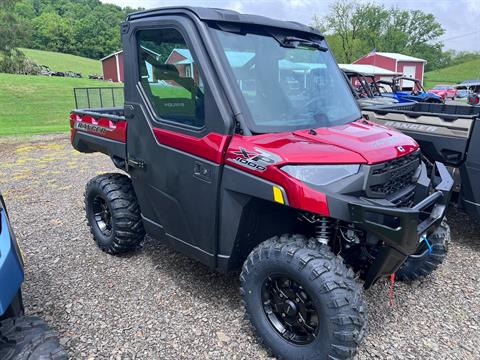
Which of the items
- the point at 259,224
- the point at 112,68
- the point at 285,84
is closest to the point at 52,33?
the point at 112,68

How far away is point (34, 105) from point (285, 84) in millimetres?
26277

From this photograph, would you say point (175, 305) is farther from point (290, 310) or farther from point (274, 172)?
point (274, 172)

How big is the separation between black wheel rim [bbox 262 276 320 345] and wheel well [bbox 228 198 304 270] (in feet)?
1.15

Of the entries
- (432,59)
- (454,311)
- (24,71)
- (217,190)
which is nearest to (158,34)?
(217,190)

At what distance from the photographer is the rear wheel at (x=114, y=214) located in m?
3.76

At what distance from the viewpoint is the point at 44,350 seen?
→ 6.49 feet

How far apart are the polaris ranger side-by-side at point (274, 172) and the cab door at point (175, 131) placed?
0.01 metres

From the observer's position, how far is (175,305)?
3232mm

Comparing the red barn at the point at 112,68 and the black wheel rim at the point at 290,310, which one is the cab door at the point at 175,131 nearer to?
the black wheel rim at the point at 290,310

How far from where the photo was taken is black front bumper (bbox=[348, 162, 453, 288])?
2184mm

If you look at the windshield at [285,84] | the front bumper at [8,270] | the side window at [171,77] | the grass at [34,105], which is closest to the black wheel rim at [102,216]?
the side window at [171,77]

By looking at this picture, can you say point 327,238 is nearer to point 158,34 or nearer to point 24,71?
point 158,34

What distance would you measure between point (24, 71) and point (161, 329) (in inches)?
1982

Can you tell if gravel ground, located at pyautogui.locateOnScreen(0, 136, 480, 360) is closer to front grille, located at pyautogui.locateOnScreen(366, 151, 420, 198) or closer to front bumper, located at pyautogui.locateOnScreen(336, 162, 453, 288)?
front bumper, located at pyautogui.locateOnScreen(336, 162, 453, 288)
